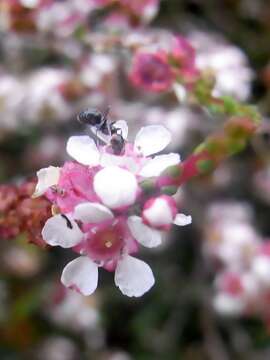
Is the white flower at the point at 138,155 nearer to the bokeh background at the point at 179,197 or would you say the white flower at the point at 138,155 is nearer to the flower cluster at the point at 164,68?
the flower cluster at the point at 164,68

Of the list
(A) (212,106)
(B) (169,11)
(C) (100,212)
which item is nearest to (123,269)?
(C) (100,212)

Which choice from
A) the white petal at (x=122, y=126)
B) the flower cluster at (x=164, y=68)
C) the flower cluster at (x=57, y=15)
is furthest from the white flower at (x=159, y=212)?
the flower cluster at (x=57, y=15)

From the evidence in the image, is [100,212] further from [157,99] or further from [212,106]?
[157,99]

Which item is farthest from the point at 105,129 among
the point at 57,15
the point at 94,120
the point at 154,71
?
the point at 57,15

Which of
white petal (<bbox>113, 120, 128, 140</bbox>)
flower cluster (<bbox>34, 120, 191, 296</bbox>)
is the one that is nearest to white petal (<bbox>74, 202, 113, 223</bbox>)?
flower cluster (<bbox>34, 120, 191, 296</bbox>)

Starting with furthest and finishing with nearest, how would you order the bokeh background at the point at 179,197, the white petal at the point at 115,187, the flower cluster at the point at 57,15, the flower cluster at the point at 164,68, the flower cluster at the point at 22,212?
1. the bokeh background at the point at 179,197
2. the flower cluster at the point at 57,15
3. the flower cluster at the point at 164,68
4. the flower cluster at the point at 22,212
5. the white petal at the point at 115,187

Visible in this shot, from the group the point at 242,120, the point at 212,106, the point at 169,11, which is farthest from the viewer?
the point at 169,11

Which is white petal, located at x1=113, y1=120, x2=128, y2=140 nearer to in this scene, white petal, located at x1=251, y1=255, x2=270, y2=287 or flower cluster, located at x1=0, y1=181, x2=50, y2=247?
flower cluster, located at x1=0, y1=181, x2=50, y2=247
